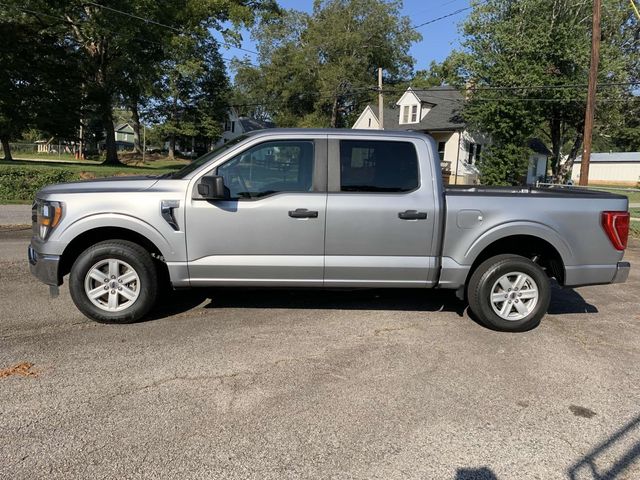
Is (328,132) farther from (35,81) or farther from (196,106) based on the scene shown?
(196,106)

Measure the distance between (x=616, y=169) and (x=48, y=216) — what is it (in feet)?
231

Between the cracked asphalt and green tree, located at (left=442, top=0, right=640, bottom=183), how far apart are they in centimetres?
2541

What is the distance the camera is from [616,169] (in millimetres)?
62031

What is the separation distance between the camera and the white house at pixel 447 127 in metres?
36.9

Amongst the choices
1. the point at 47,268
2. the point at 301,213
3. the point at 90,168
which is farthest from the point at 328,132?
the point at 90,168

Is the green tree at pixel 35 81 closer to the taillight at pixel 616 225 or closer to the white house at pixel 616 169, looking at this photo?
the taillight at pixel 616 225

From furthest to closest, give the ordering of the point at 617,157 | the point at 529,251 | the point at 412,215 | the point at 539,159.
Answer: the point at 617,157 → the point at 539,159 → the point at 529,251 → the point at 412,215

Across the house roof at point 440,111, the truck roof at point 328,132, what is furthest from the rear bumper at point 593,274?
the house roof at point 440,111

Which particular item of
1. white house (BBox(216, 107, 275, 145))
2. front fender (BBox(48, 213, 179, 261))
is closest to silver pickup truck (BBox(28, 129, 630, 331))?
front fender (BBox(48, 213, 179, 261))

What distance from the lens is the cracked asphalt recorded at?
9.24 ft

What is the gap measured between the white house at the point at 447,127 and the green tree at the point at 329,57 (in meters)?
7.29

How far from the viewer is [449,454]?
2.92 m

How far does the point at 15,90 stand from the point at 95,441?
106 feet

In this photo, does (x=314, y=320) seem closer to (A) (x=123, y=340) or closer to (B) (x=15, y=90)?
(A) (x=123, y=340)
